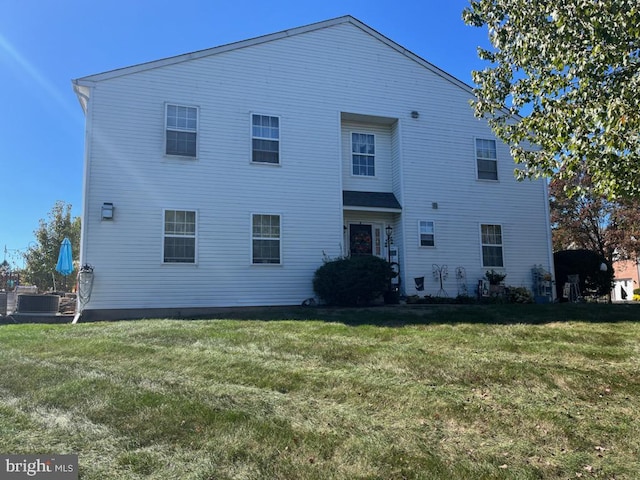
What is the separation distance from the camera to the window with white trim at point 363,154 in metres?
14.5

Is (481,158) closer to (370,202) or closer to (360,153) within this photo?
(360,153)

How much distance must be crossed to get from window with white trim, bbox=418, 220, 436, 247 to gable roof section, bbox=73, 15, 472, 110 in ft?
15.6

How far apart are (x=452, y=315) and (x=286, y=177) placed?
19.8 ft

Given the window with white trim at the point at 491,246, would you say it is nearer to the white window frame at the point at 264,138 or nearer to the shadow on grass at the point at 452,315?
the shadow on grass at the point at 452,315

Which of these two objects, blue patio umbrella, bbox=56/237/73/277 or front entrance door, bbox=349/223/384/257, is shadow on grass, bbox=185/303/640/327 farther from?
blue patio umbrella, bbox=56/237/73/277

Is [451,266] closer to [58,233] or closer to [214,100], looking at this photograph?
[214,100]

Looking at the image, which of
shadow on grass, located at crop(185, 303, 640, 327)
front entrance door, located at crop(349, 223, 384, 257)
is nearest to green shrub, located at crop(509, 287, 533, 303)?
shadow on grass, located at crop(185, 303, 640, 327)

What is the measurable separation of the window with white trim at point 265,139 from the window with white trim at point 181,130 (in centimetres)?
157

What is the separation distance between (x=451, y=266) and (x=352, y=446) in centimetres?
1144

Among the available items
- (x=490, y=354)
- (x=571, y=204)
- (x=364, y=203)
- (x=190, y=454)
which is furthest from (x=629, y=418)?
(x=571, y=204)

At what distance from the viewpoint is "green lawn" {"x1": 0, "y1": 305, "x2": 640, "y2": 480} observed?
3.33 metres

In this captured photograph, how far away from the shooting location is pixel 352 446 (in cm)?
353

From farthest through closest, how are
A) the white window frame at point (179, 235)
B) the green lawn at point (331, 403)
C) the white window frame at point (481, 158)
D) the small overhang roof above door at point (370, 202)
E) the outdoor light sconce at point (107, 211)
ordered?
1. the white window frame at point (481, 158)
2. the small overhang roof above door at point (370, 202)
3. the white window frame at point (179, 235)
4. the outdoor light sconce at point (107, 211)
5. the green lawn at point (331, 403)

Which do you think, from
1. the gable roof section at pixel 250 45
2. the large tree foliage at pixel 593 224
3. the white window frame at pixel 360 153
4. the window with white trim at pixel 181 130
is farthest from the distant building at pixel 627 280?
the window with white trim at pixel 181 130
